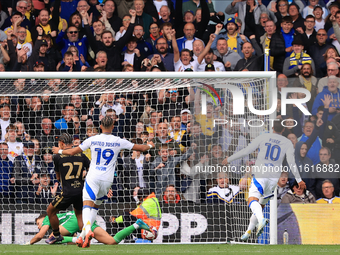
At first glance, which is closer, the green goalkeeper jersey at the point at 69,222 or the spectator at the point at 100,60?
the green goalkeeper jersey at the point at 69,222

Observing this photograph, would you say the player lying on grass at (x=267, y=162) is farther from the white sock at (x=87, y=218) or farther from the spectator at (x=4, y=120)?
the spectator at (x=4, y=120)

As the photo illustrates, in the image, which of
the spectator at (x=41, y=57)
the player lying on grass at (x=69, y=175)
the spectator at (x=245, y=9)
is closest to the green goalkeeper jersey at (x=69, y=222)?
the player lying on grass at (x=69, y=175)

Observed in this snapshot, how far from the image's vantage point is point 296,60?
1035 cm

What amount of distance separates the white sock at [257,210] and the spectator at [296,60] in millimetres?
3695

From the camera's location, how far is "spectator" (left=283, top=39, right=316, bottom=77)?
10.3m

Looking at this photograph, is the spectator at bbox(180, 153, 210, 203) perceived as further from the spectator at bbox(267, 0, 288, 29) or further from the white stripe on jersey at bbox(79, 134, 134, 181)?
the spectator at bbox(267, 0, 288, 29)

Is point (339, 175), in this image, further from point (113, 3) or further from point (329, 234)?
point (113, 3)

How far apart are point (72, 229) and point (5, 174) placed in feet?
8.00

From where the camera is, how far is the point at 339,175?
9148 millimetres

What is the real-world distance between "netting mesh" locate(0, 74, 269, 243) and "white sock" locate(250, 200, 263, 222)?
1.03 meters

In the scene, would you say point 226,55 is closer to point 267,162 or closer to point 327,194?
point 267,162

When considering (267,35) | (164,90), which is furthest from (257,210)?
(267,35)

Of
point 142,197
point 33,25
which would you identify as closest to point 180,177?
point 142,197

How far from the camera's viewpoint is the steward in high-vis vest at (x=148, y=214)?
8.52 metres
